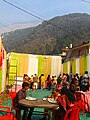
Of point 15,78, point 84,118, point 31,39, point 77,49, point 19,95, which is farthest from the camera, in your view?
point 31,39

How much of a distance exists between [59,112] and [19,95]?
1.19 m

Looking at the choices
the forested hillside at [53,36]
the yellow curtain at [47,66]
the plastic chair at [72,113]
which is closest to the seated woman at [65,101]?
the plastic chair at [72,113]

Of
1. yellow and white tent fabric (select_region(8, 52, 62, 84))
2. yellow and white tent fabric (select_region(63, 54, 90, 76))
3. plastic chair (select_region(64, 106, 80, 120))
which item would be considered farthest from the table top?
yellow and white tent fabric (select_region(63, 54, 90, 76))

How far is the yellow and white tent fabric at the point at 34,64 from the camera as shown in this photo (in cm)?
2247

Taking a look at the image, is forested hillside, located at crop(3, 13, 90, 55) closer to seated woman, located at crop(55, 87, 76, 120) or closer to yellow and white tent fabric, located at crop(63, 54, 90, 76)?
yellow and white tent fabric, located at crop(63, 54, 90, 76)

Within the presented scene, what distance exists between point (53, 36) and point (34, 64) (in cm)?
6998

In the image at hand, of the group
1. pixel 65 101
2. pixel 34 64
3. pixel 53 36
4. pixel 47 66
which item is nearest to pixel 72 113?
pixel 65 101

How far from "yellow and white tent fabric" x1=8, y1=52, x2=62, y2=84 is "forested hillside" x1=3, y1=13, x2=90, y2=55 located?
2826cm

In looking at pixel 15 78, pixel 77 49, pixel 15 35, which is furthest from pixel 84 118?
pixel 15 35

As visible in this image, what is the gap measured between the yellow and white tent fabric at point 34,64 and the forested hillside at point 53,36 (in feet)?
92.7

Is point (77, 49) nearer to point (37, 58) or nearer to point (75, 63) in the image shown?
point (75, 63)

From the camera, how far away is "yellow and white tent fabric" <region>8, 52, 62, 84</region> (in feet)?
73.7

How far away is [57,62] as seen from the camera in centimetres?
2544

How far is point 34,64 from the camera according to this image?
78.1 ft
